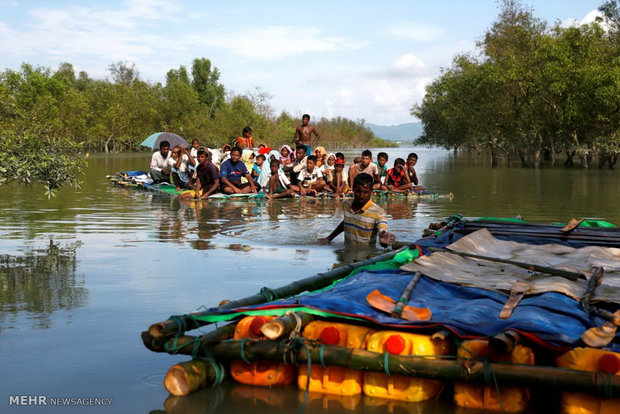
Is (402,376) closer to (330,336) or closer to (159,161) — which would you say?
(330,336)

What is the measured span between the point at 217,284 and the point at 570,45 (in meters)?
31.0

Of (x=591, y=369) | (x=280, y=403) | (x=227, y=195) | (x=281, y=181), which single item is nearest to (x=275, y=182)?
(x=281, y=181)

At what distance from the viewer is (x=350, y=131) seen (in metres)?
122

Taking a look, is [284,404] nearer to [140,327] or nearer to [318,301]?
[318,301]

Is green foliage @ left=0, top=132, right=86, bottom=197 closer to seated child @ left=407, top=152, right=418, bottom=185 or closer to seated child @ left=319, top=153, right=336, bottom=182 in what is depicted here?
seated child @ left=319, top=153, right=336, bottom=182

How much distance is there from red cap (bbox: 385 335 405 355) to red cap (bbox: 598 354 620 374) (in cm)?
105

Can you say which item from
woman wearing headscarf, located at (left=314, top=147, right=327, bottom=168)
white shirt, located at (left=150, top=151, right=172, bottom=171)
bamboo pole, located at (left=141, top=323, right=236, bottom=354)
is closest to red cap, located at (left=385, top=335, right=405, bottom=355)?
bamboo pole, located at (left=141, top=323, right=236, bottom=354)

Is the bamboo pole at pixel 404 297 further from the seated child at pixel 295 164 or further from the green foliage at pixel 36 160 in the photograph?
the seated child at pixel 295 164

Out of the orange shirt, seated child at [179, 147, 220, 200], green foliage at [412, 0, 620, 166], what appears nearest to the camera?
seated child at [179, 147, 220, 200]

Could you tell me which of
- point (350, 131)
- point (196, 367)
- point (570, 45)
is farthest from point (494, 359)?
point (350, 131)

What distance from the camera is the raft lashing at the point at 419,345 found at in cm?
368

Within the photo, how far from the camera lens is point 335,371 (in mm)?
4102

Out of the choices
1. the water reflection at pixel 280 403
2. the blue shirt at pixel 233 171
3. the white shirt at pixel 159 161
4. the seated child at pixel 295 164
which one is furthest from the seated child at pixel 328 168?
the water reflection at pixel 280 403

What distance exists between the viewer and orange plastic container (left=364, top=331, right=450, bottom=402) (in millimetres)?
3945
